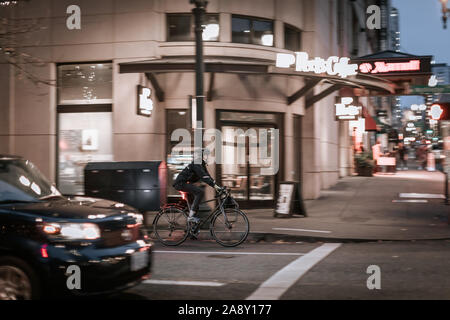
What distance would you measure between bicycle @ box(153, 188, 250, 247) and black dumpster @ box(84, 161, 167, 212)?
1.98m

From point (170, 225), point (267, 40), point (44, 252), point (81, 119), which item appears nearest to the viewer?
point (44, 252)

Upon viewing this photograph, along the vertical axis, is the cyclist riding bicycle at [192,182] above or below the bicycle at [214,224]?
above

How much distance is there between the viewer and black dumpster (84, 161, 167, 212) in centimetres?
1299

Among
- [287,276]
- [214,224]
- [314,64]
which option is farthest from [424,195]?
[287,276]

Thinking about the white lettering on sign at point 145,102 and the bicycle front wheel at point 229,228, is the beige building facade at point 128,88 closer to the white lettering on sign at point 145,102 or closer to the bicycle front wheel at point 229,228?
the white lettering on sign at point 145,102

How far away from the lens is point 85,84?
1744cm

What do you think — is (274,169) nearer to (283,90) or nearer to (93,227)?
(283,90)

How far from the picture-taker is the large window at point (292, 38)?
61.7ft

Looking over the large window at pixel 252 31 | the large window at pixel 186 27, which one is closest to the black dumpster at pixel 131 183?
the large window at pixel 186 27

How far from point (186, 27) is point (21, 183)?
11.9 m

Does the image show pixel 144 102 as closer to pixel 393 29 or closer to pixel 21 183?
pixel 21 183

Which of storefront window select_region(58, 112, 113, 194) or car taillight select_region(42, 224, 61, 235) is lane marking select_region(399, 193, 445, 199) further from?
car taillight select_region(42, 224, 61, 235)
